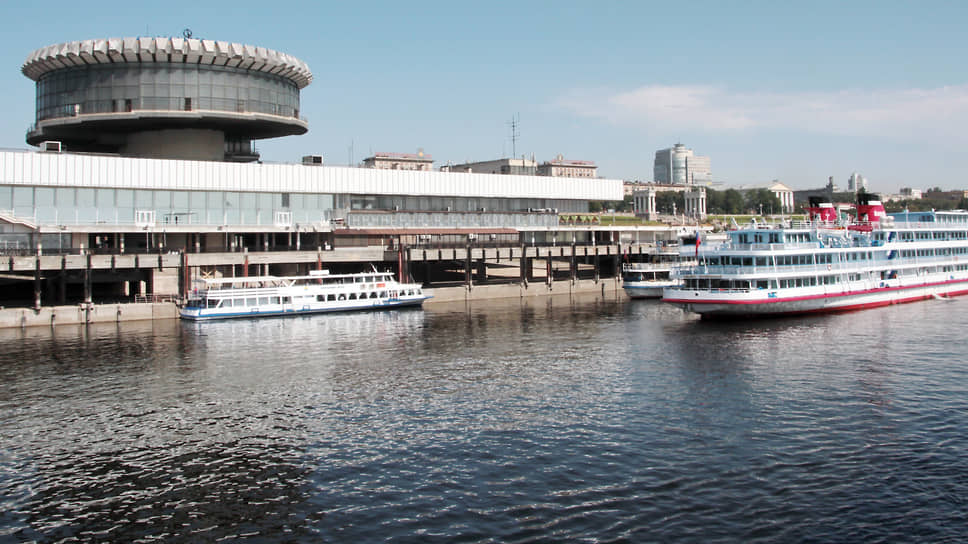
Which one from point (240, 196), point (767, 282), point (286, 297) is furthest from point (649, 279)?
point (240, 196)

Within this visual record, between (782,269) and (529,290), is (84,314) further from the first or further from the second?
(782,269)

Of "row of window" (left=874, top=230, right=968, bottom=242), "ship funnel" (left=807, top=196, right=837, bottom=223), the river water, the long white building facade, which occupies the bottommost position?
the river water

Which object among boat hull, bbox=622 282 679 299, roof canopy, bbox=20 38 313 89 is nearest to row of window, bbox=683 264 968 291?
boat hull, bbox=622 282 679 299

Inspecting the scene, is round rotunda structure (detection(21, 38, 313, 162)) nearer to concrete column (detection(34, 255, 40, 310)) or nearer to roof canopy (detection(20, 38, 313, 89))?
roof canopy (detection(20, 38, 313, 89))

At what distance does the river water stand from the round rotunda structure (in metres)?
42.7

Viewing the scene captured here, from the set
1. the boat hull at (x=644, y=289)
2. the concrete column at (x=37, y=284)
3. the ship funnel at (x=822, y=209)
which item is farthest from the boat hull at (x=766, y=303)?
the concrete column at (x=37, y=284)

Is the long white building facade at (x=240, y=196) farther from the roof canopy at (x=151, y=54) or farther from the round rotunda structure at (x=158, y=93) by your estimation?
the roof canopy at (x=151, y=54)

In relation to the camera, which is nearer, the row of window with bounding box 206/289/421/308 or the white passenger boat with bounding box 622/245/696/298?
the row of window with bounding box 206/289/421/308

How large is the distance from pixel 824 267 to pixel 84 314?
77406mm

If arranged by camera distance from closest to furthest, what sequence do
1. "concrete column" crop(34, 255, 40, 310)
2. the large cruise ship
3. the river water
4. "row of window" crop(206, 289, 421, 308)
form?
the river water < the large cruise ship < "concrete column" crop(34, 255, 40, 310) < "row of window" crop(206, 289, 421, 308)

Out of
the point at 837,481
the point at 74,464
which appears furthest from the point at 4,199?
the point at 837,481

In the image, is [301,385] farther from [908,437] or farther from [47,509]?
[908,437]

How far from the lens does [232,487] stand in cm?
3080

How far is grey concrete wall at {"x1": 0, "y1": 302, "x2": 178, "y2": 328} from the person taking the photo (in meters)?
76.8
